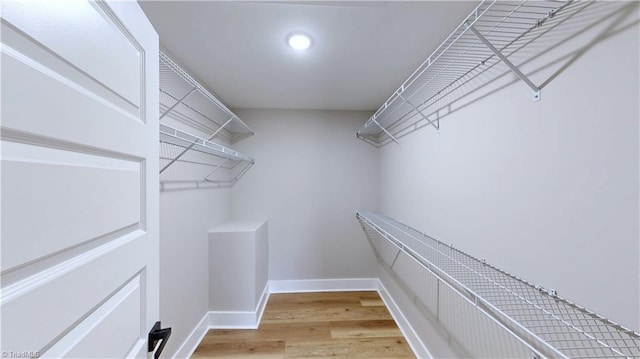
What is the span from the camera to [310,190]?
269 cm

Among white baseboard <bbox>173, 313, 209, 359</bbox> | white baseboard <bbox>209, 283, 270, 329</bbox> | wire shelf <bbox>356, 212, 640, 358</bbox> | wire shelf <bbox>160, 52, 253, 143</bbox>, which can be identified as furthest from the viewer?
white baseboard <bbox>209, 283, 270, 329</bbox>

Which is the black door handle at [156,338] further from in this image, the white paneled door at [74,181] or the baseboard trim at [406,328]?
the baseboard trim at [406,328]

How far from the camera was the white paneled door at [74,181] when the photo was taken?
1.11 feet

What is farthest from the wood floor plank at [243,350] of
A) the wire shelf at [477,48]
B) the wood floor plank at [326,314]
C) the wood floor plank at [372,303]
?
the wire shelf at [477,48]

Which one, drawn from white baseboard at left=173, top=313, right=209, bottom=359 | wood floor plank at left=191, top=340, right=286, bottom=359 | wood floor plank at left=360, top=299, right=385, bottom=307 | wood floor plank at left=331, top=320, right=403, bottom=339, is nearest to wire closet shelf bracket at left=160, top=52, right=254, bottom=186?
white baseboard at left=173, top=313, right=209, bottom=359

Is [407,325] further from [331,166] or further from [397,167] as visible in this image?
[331,166]

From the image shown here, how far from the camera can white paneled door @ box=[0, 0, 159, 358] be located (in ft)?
1.11

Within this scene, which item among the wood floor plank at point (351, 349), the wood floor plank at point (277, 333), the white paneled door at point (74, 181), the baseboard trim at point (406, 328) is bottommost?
the wood floor plank at point (351, 349)

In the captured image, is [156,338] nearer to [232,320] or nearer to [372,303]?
[232,320]

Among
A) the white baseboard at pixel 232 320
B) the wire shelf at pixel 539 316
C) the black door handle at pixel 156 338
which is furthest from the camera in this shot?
the white baseboard at pixel 232 320

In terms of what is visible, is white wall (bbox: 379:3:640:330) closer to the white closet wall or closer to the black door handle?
the black door handle

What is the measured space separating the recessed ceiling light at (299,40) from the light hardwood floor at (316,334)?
6.71 feet

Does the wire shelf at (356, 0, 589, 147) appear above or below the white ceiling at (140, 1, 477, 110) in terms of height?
below

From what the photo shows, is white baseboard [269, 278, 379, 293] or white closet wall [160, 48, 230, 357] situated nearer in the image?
white closet wall [160, 48, 230, 357]
